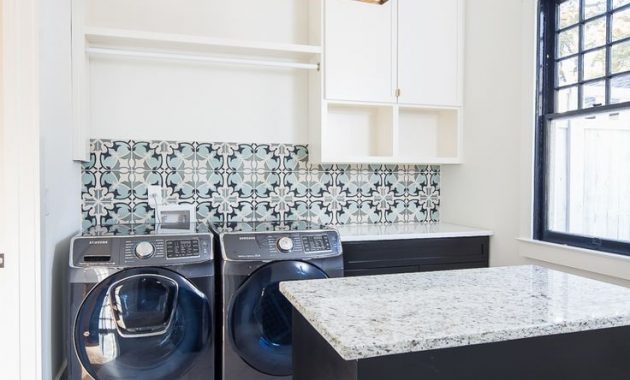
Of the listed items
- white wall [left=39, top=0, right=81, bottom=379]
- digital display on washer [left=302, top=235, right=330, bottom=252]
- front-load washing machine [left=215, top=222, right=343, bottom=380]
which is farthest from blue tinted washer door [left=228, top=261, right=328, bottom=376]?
white wall [left=39, top=0, right=81, bottom=379]

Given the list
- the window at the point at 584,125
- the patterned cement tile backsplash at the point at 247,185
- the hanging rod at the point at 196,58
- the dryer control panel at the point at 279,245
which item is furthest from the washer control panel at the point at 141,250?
the window at the point at 584,125

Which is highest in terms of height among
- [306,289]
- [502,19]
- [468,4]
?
[468,4]

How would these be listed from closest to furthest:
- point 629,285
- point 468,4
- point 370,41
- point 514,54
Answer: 1. point 629,285
2. point 514,54
3. point 370,41
4. point 468,4

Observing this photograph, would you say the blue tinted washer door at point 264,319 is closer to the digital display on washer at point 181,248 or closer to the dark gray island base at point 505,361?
the digital display on washer at point 181,248

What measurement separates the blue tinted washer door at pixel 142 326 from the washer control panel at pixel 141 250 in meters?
0.05

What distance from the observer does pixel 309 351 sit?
114cm

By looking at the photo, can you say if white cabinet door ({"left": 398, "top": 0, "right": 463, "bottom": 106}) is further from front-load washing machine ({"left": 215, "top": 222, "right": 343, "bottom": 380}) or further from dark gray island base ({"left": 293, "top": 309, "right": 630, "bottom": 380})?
dark gray island base ({"left": 293, "top": 309, "right": 630, "bottom": 380})

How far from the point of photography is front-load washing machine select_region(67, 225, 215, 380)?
1916 millimetres

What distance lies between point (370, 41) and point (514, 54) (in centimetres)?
86

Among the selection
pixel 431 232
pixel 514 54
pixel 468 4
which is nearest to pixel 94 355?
pixel 431 232

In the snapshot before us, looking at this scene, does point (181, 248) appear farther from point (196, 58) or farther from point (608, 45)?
point (608, 45)

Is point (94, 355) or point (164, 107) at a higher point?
point (164, 107)

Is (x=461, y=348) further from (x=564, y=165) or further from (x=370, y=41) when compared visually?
(x=370, y=41)

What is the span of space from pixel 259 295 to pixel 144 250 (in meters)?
0.58
